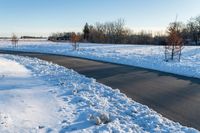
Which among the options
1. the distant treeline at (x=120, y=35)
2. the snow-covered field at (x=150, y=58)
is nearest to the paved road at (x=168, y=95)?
Answer: the snow-covered field at (x=150, y=58)

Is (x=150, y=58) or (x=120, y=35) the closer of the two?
(x=150, y=58)

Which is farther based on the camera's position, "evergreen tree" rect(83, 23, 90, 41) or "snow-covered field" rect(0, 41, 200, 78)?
"evergreen tree" rect(83, 23, 90, 41)

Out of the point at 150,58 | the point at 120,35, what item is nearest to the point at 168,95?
the point at 150,58

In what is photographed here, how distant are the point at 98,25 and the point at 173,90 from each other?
103m

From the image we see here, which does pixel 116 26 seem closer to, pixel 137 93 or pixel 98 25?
pixel 98 25

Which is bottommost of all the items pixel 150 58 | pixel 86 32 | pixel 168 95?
pixel 168 95

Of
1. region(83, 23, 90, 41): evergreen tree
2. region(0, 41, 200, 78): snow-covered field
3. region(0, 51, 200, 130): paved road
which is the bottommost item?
region(0, 51, 200, 130): paved road

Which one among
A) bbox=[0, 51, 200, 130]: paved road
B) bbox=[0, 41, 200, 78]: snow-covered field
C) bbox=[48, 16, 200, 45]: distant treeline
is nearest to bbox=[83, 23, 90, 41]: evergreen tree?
bbox=[48, 16, 200, 45]: distant treeline

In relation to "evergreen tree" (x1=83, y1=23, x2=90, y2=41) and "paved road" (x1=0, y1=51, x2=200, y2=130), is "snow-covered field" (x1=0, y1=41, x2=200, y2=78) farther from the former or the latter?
"evergreen tree" (x1=83, y1=23, x2=90, y2=41)

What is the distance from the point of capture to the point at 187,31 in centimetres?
9862

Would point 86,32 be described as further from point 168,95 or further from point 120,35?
point 168,95

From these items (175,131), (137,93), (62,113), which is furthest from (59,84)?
(175,131)

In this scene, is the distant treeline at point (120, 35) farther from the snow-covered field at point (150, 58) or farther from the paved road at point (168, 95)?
the paved road at point (168, 95)

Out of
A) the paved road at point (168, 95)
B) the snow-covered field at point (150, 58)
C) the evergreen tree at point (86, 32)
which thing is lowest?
the paved road at point (168, 95)
